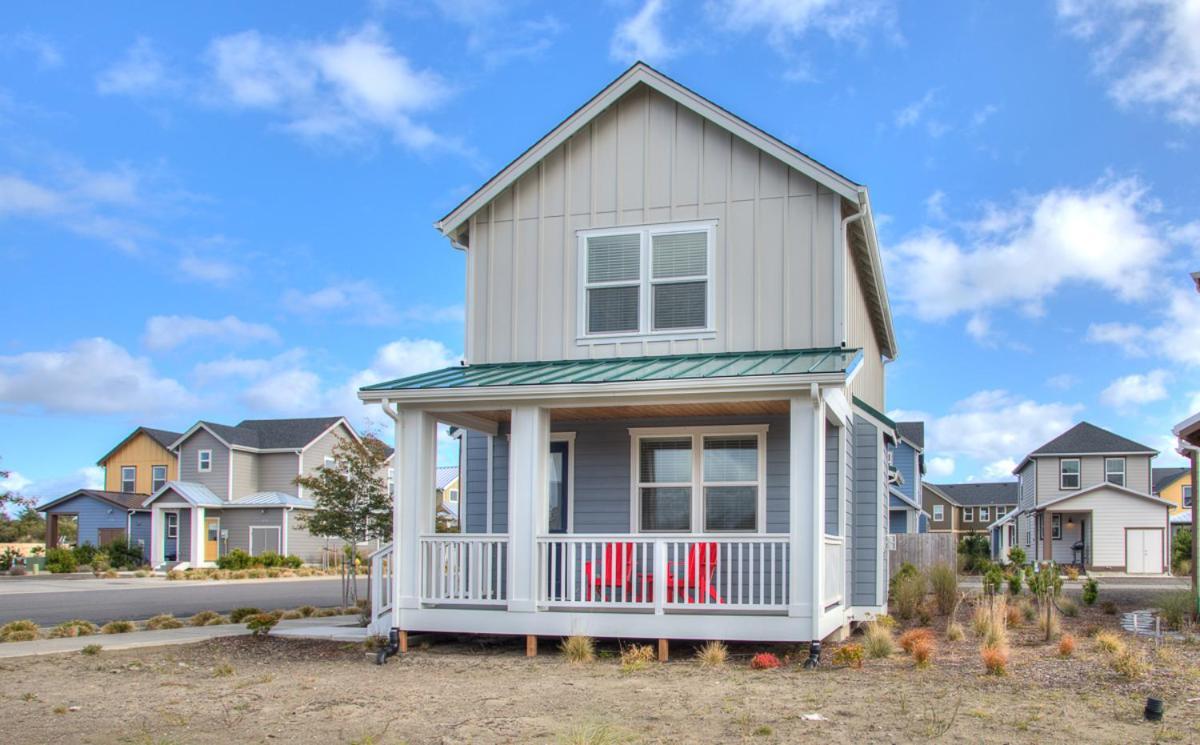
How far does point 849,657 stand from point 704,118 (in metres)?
7.65

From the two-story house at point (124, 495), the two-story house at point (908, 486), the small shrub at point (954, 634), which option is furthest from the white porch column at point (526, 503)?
the two-story house at point (124, 495)

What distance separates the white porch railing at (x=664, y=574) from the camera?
12.3 metres

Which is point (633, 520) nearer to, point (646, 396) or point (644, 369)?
point (644, 369)

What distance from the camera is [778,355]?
45.9 ft

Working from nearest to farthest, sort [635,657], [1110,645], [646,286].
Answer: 1. [1110,645]
2. [635,657]
3. [646,286]

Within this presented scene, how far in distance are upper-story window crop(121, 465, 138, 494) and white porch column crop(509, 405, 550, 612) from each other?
47511 millimetres

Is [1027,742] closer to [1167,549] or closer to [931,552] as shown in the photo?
[931,552]

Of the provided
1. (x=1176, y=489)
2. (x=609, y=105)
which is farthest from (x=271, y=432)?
(x=1176, y=489)

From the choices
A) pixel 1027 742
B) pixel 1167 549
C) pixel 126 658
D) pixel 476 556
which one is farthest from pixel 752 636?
pixel 1167 549

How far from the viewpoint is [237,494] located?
2002 inches

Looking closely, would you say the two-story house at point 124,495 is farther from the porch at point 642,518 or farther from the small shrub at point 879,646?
the small shrub at point 879,646

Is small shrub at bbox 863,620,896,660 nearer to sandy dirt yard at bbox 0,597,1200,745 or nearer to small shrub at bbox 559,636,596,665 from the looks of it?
sandy dirt yard at bbox 0,597,1200,745

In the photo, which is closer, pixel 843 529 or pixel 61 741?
pixel 61 741

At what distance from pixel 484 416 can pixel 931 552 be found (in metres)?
13.2
